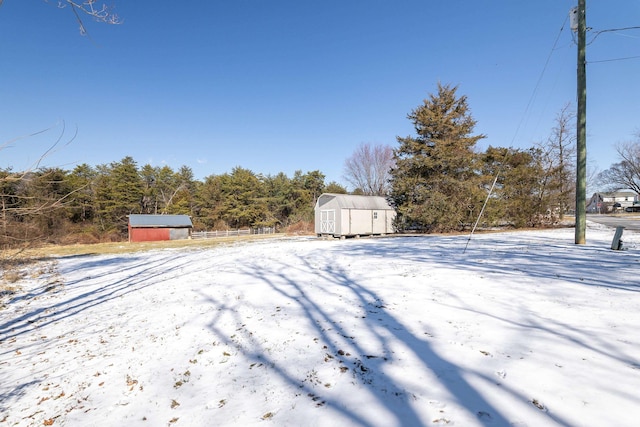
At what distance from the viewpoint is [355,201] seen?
21.4 meters

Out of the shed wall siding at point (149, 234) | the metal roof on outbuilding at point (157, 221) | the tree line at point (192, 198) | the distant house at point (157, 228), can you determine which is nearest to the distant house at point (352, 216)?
the tree line at point (192, 198)

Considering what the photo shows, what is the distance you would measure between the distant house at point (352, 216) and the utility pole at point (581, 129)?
13040mm

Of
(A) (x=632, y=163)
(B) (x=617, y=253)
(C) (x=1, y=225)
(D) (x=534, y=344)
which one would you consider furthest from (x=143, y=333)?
(A) (x=632, y=163)

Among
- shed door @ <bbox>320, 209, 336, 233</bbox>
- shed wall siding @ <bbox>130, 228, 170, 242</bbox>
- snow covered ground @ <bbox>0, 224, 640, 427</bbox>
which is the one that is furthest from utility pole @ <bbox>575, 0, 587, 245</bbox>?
shed wall siding @ <bbox>130, 228, 170, 242</bbox>

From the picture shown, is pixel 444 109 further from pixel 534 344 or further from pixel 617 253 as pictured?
pixel 534 344

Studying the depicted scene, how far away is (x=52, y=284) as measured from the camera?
33.2 ft

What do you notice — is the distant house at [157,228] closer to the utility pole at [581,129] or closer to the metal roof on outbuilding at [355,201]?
the metal roof on outbuilding at [355,201]

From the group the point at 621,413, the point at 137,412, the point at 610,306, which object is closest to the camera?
the point at 621,413

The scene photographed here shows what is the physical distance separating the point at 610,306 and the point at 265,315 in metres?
5.05

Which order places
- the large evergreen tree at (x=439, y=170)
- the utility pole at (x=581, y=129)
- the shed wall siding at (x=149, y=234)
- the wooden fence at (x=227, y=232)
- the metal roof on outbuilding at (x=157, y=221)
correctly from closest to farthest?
the utility pole at (x=581, y=129) → the large evergreen tree at (x=439, y=170) → the shed wall siding at (x=149, y=234) → the metal roof on outbuilding at (x=157, y=221) → the wooden fence at (x=227, y=232)

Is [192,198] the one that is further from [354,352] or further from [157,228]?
[354,352]

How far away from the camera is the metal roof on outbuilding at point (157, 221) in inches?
1338

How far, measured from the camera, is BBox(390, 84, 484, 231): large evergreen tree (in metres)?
20.2

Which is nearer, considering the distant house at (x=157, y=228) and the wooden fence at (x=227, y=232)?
the distant house at (x=157, y=228)
